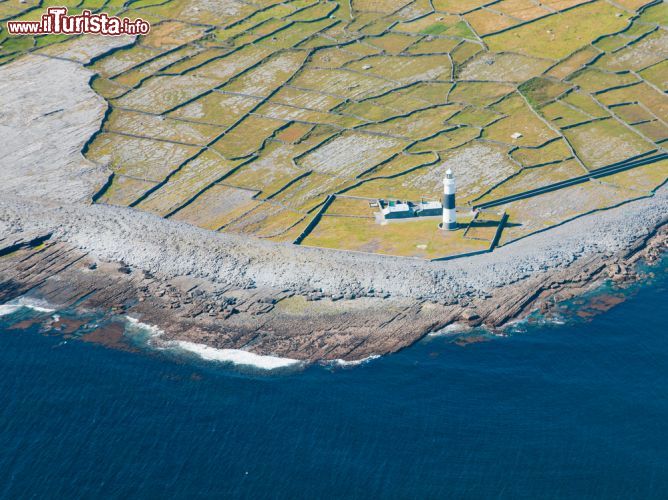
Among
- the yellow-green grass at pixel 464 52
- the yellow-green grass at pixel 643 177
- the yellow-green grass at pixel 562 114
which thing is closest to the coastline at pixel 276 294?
the yellow-green grass at pixel 643 177

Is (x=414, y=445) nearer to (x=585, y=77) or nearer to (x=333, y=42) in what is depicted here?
Result: (x=585, y=77)

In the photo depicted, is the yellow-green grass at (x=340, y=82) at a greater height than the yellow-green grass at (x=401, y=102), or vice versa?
the yellow-green grass at (x=340, y=82)

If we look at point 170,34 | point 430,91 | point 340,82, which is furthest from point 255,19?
point 430,91

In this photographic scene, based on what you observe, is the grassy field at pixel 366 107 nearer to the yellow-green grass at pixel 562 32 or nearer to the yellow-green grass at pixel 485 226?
the yellow-green grass at pixel 562 32

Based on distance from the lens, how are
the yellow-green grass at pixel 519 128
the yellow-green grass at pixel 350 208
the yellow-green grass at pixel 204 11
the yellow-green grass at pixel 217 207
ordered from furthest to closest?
1. the yellow-green grass at pixel 204 11
2. the yellow-green grass at pixel 519 128
3. the yellow-green grass at pixel 217 207
4. the yellow-green grass at pixel 350 208

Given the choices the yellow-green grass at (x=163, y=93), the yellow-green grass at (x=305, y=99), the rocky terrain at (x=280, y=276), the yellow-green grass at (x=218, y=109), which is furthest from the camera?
the yellow-green grass at (x=163, y=93)

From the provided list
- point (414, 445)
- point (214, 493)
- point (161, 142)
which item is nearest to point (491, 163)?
point (161, 142)

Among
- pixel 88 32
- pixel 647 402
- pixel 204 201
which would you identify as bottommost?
pixel 647 402
